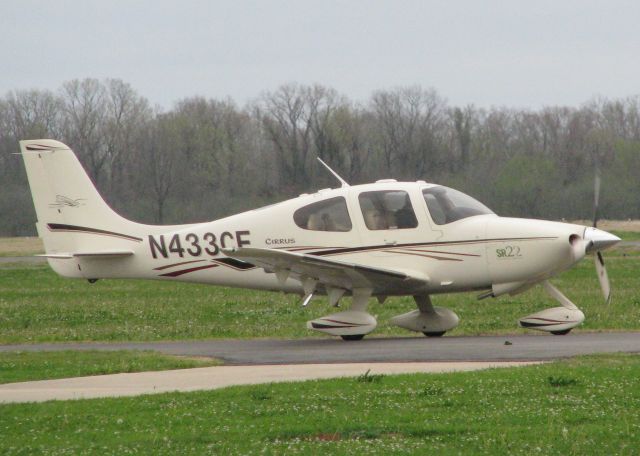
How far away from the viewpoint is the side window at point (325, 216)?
57.8 feet

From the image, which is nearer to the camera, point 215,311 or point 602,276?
point 602,276

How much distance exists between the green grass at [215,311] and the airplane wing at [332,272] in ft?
5.14

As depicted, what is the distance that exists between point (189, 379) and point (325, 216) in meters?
5.70

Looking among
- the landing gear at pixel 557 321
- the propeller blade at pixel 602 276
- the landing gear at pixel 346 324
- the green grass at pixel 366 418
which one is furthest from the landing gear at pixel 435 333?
the green grass at pixel 366 418

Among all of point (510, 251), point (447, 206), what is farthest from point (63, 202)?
point (510, 251)

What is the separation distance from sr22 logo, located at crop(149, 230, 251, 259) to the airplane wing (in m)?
1.23

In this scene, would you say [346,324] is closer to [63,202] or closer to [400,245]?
[400,245]

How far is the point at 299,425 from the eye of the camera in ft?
29.8

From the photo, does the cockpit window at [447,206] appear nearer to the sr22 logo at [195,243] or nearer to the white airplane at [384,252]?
the white airplane at [384,252]

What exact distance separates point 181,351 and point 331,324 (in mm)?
2235

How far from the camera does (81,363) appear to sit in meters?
14.6

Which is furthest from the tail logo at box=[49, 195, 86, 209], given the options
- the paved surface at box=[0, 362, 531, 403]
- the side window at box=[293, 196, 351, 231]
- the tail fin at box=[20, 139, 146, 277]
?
the paved surface at box=[0, 362, 531, 403]

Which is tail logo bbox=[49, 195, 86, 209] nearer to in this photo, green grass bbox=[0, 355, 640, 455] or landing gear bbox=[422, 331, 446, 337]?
landing gear bbox=[422, 331, 446, 337]

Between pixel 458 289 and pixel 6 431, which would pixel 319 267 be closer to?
pixel 458 289
